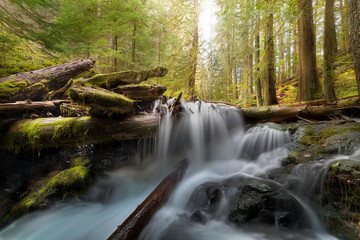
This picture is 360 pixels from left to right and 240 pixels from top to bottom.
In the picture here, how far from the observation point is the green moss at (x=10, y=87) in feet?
14.4

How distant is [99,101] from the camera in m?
3.45

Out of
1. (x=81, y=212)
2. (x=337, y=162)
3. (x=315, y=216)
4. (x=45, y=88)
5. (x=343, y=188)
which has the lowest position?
(x=81, y=212)

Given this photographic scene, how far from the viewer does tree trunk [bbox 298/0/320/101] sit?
570 centimetres

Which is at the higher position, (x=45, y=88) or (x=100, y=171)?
(x=45, y=88)

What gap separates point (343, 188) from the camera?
228 cm

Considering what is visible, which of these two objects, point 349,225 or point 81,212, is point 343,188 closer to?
point 349,225

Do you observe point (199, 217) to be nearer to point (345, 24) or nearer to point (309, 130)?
point (309, 130)

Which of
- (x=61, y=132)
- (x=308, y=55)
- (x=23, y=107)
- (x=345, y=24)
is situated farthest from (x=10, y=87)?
(x=345, y=24)

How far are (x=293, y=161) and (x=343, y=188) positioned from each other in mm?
1050

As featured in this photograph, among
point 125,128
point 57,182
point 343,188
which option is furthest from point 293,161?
point 57,182

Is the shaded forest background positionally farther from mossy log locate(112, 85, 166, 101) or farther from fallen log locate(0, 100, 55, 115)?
mossy log locate(112, 85, 166, 101)

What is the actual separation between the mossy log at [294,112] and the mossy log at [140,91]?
10.2 feet

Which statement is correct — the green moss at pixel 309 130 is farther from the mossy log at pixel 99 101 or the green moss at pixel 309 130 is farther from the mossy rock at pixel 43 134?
the mossy rock at pixel 43 134

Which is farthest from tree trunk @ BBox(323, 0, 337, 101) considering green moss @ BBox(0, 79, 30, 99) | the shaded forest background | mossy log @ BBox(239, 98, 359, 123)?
green moss @ BBox(0, 79, 30, 99)
